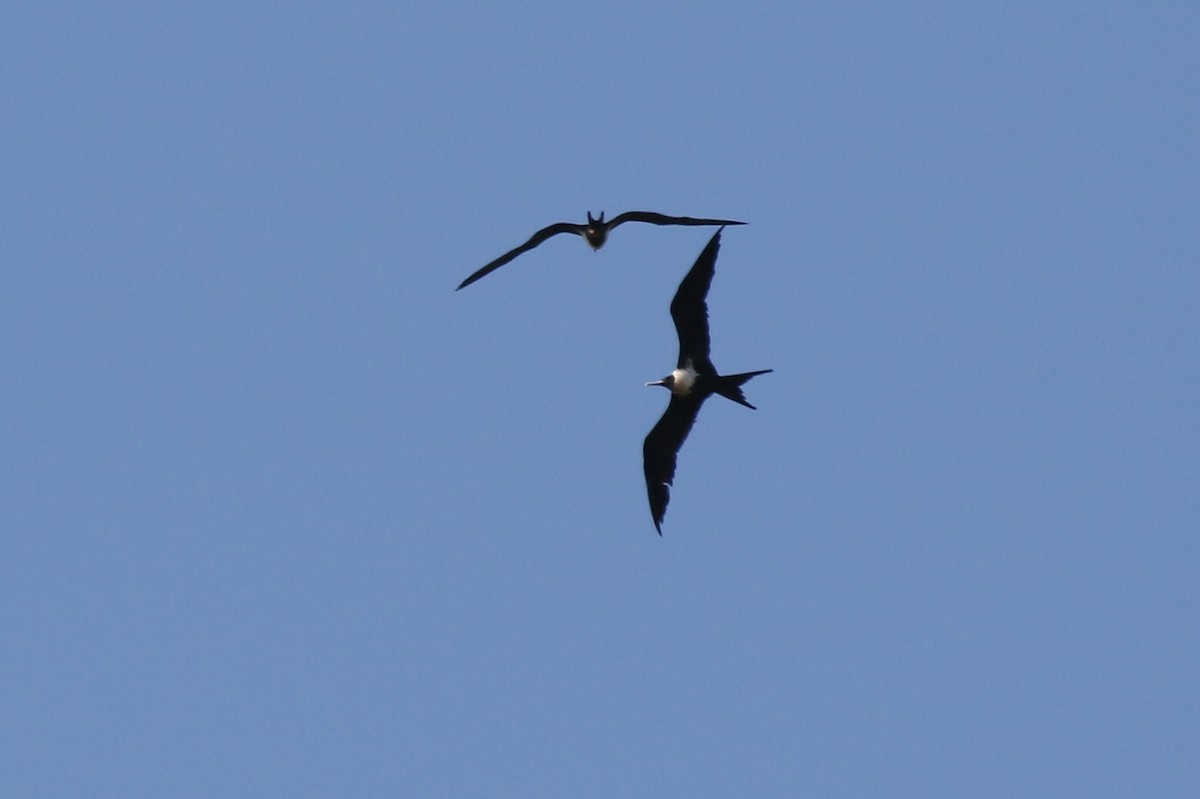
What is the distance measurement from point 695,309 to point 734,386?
1.16m

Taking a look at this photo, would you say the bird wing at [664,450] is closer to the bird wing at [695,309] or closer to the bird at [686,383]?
the bird at [686,383]

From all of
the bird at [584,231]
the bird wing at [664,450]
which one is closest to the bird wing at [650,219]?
the bird at [584,231]

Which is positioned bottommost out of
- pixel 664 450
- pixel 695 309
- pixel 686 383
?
pixel 664 450

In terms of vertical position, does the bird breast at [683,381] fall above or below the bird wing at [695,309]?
below

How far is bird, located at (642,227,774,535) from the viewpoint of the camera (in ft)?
71.4

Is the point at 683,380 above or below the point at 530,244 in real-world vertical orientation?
below

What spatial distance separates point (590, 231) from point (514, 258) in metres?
0.98

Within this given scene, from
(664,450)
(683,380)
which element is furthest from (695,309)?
(664,450)

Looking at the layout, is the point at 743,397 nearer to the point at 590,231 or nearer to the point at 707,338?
the point at 707,338

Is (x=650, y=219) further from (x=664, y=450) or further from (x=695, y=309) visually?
(x=664, y=450)

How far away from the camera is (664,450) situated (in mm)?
23234

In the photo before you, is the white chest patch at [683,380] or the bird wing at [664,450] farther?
the bird wing at [664,450]

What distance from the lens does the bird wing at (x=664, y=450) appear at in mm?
23047

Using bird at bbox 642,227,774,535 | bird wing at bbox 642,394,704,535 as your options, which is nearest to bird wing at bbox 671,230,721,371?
bird at bbox 642,227,774,535
